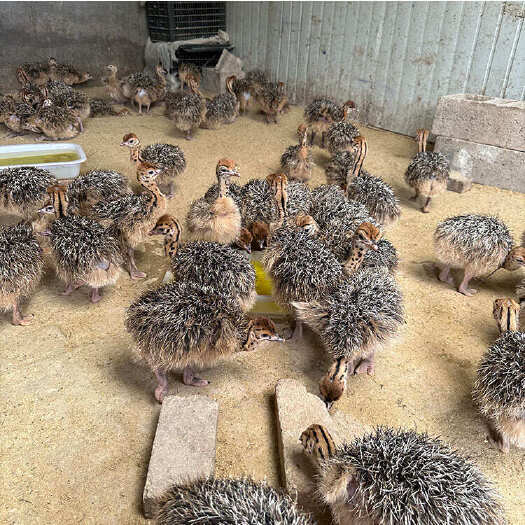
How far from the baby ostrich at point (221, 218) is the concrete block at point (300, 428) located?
1.58 m

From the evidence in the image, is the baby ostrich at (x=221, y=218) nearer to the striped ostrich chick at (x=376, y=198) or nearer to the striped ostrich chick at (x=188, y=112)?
the striped ostrich chick at (x=376, y=198)

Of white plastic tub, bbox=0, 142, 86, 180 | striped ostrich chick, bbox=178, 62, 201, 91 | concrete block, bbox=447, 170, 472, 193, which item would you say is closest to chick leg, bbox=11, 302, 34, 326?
white plastic tub, bbox=0, 142, 86, 180

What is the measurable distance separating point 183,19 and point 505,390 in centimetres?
1011

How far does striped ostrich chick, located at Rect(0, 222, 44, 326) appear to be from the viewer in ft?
11.1

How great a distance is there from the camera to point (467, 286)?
4.38 metres

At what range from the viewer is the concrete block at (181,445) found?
7.76ft

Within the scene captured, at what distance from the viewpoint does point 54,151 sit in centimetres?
608

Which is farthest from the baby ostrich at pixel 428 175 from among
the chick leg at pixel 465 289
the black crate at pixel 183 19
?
the black crate at pixel 183 19

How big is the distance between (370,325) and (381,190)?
92.0 inches

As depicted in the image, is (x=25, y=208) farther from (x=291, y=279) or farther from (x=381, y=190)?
(x=381, y=190)

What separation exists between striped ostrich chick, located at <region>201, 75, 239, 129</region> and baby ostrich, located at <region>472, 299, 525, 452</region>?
619 cm

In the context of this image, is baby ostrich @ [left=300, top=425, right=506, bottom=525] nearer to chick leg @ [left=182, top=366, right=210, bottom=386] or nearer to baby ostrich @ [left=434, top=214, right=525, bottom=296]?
chick leg @ [left=182, top=366, right=210, bottom=386]

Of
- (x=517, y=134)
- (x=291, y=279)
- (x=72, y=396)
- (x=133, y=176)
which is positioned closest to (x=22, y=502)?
(x=72, y=396)

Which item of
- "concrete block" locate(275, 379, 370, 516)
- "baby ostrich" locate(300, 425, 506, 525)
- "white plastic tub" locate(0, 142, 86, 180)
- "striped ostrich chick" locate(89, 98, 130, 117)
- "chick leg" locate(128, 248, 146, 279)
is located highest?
"baby ostrich" locate(300, 425, 506, 525)
